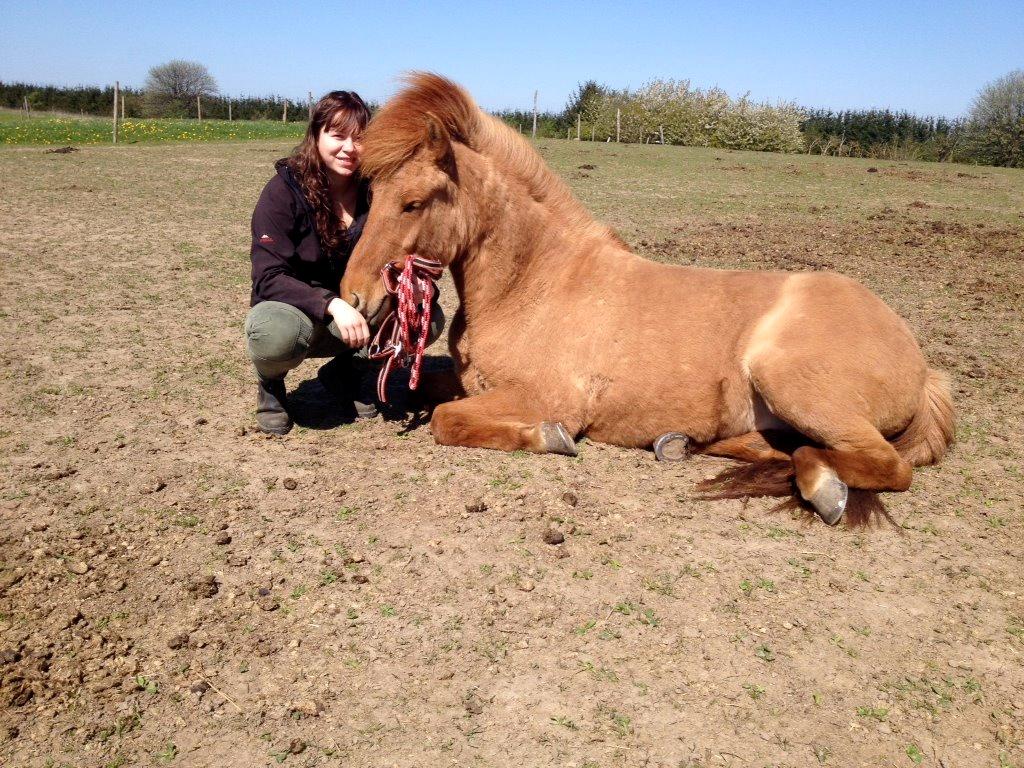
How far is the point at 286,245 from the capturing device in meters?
4.06

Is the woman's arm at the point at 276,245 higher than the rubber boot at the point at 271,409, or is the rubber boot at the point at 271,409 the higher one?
the woman's arm at the point at 276,245

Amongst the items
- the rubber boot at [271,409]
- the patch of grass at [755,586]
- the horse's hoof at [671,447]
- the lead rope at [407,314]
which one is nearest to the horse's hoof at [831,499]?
the patch of grass at [755,586]

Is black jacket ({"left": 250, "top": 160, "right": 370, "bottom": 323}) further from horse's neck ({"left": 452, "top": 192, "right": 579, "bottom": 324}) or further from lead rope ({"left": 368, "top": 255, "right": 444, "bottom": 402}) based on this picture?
horse's neck ({"left": 452, "top": 192, "right": 579, "bottom": 324})

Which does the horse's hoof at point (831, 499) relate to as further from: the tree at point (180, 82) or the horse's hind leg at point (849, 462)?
the tree at point (180, 82)

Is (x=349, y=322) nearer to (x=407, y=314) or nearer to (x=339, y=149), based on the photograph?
(x=407, y=314)

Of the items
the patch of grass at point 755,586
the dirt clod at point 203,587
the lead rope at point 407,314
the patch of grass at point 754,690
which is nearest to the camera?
the patch of grass at point 754,690

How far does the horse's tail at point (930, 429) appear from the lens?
3873 millimetres

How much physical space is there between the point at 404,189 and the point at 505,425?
4.21ft

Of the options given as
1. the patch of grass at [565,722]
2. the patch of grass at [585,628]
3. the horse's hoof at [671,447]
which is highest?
the horse's hoof at [671,447]

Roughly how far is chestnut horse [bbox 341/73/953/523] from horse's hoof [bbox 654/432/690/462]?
0.16 feet

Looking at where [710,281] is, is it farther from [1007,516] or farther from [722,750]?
[722,750]

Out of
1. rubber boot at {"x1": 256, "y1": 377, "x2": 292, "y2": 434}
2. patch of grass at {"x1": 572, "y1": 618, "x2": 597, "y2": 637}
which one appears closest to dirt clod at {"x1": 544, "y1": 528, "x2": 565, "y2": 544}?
patch of grass at {"x1": 572, "y1": 618, "x2": 597, "y2": 637}

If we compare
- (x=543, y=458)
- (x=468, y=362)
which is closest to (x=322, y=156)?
(x=468, y=362)

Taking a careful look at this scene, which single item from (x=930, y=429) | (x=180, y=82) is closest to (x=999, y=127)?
(x=930, y=429)
